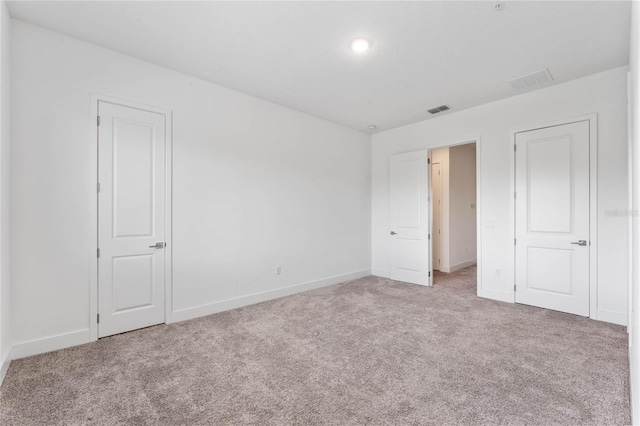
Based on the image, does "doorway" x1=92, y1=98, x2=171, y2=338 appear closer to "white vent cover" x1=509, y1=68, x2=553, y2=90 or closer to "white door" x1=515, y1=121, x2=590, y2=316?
"white vent cover" x1=509, y1=68, x2=553, y2=90

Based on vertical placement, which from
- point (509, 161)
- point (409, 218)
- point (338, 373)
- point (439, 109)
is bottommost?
point (338, 373)

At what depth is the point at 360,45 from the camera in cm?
290

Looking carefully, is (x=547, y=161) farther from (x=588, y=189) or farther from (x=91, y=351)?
(x=91, y=351)

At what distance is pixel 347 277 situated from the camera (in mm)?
5512

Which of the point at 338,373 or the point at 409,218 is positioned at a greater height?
the point at 409,218

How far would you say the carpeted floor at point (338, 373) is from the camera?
189cm

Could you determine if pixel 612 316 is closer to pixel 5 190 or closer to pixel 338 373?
pixel 338 373

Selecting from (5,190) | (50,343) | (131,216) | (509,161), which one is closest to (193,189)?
(131,216)

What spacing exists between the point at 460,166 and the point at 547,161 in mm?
2855

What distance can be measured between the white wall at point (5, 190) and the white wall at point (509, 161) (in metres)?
5.07

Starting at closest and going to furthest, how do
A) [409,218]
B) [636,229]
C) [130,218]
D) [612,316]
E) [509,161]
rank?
1. [636,229]
2. [130,218]
3. [612,316]
4. [509,161]
5. [409,218]

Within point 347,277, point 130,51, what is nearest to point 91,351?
point 130,51

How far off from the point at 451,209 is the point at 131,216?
5.84 metres

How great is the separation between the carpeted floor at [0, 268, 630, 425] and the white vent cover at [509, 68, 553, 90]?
285 centimetres
